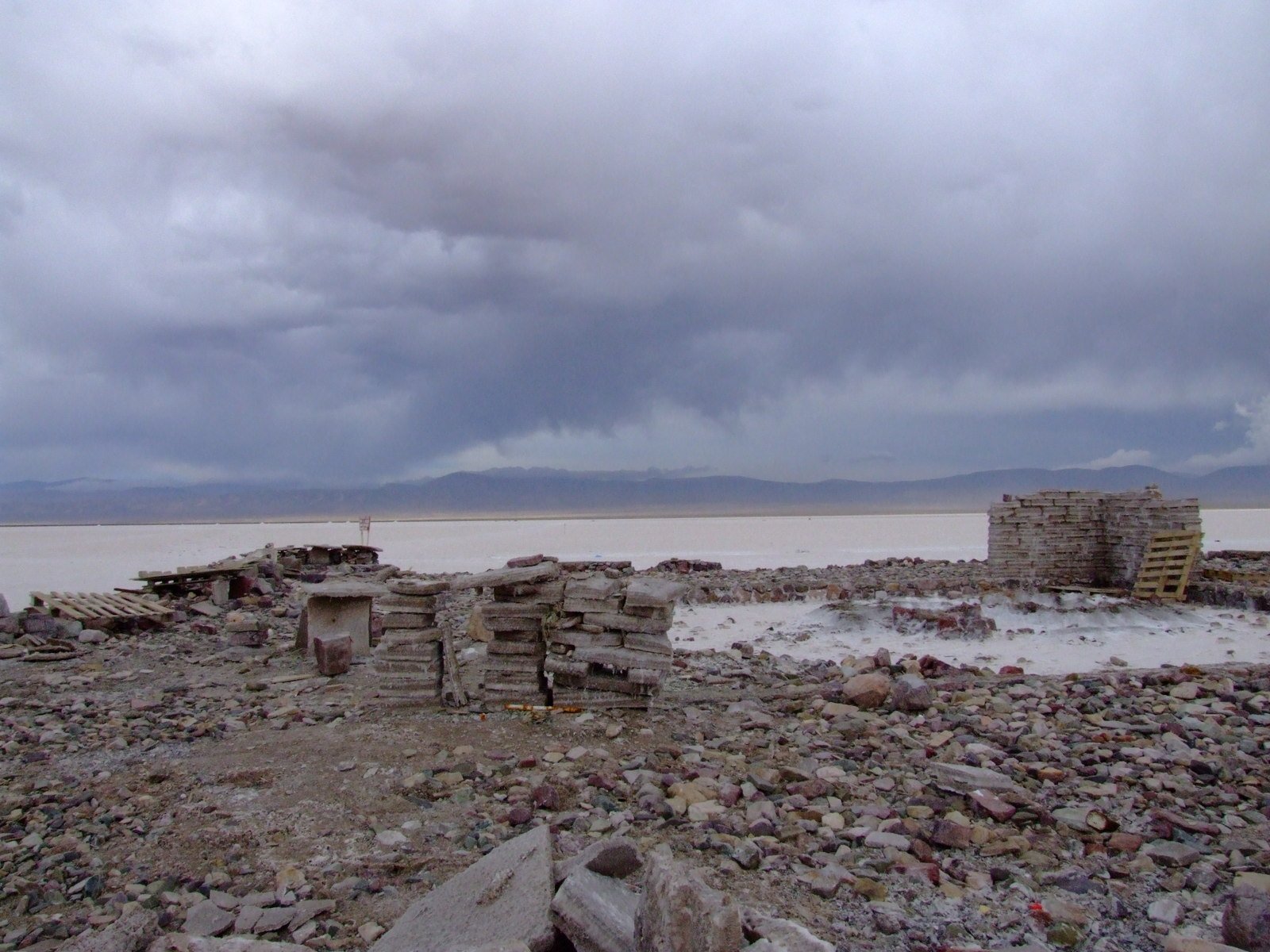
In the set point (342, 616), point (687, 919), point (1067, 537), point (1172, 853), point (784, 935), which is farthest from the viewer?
point (1067, 537)

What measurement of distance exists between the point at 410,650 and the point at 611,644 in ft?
7.03

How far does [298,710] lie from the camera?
8.85 metres

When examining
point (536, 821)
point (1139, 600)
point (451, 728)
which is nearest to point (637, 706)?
point (451, 728)

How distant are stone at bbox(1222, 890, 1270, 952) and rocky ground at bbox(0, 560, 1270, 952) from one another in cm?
4

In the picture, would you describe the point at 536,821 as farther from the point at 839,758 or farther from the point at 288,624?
the point at 288,624

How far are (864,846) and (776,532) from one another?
56190 mm

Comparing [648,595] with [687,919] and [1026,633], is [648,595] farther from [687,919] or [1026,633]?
[1026,633]

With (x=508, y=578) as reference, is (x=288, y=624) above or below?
below

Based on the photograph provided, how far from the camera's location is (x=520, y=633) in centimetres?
868

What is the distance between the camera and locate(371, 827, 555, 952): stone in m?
3.82

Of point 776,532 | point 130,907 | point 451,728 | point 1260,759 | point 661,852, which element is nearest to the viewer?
point 130,907

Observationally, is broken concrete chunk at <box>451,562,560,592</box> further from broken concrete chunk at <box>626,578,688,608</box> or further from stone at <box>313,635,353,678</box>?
stone at <box>313,635,353,678</box>

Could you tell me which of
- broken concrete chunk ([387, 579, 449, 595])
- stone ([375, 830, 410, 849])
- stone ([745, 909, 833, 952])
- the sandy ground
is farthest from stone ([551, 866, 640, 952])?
the sandy ground

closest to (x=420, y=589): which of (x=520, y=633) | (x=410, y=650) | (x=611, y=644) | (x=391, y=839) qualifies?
(x=410, y=650)
